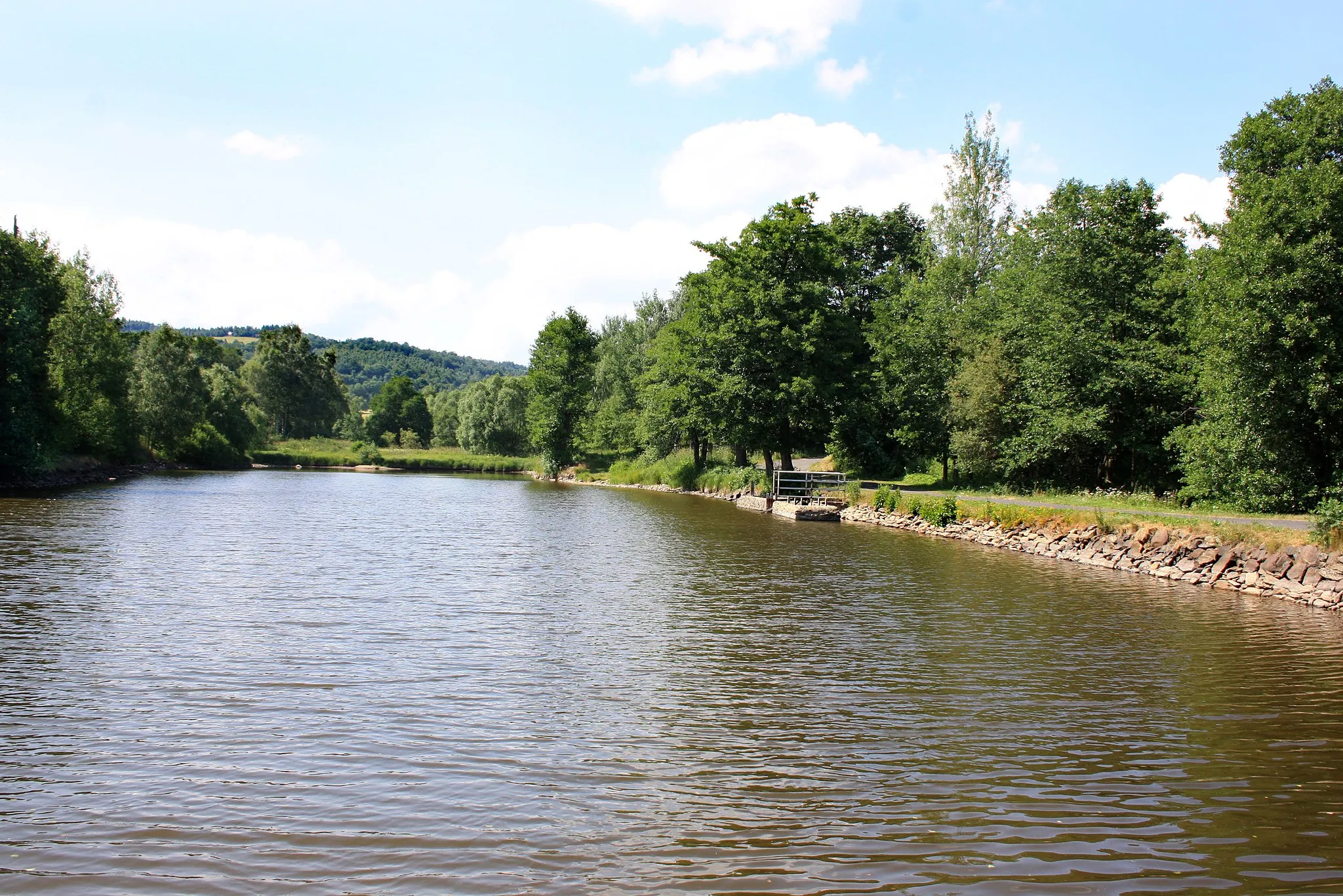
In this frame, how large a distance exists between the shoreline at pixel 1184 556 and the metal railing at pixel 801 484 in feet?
41.8

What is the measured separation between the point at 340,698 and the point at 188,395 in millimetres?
78392

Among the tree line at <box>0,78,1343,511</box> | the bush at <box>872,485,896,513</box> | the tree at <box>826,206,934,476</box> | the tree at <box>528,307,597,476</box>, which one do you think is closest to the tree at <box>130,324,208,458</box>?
the tree line at <box>0,78,1343,511</box>

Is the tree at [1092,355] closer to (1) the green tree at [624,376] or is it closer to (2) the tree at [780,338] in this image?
(2) the tree at [780,338]

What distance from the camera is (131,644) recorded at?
1462 centimetres

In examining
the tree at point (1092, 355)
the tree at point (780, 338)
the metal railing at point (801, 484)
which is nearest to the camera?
the tree at point (1092, 355)

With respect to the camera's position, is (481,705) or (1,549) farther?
(1,549)

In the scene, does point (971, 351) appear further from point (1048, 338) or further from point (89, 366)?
point (89, 366)

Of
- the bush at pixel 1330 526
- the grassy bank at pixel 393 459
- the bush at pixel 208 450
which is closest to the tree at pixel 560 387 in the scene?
the grassy bank at pixel 393 459

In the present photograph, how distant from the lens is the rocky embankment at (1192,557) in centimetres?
2155

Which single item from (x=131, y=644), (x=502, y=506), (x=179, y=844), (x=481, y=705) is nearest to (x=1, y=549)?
(x=131, y=644)

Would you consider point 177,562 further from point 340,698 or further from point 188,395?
point 188,395

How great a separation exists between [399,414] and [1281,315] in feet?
437

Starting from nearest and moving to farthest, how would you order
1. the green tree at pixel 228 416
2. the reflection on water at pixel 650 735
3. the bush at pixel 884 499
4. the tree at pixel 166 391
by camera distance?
the reflection on water at pixel 650 735, the bush at pixel 884 499, the tree at pixel 166 391, the green tree at pixel 228 416

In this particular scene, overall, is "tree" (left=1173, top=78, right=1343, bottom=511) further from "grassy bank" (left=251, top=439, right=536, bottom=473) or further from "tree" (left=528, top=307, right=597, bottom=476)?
"grassy bank" (left=251, top=439, right=536, bottom=473)
